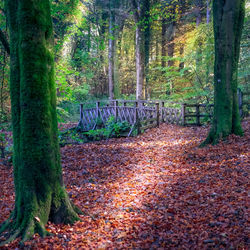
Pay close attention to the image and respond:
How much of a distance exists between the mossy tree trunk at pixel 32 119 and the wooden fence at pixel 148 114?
923 cm

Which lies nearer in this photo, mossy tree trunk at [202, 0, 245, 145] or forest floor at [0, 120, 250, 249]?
forest floor at [0, 120, 250, 249]

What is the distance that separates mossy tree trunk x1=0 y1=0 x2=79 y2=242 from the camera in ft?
10.9

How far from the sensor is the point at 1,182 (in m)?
6.94

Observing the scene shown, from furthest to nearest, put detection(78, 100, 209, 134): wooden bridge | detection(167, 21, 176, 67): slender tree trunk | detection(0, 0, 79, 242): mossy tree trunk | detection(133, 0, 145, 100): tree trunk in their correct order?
detection(167, 21, 176, 67): slender tree trunk < detection(133, 0, 145, 100): tree trunk < detection(78, 100, 209, 134): wooden bridge < detection(0, 0, 79, 242): mossy tree trunk

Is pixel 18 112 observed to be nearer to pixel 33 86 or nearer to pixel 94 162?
pixel 33 86

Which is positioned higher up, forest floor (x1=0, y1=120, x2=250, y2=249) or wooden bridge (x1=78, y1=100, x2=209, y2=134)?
wooden bridge (x1=78, y1=100, x2=209, y2=134)

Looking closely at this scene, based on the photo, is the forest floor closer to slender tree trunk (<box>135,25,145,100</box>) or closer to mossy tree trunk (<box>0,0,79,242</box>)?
mossy tree trunk (<box>0,0,79,242</box>)

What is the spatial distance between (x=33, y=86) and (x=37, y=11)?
42.9 inches

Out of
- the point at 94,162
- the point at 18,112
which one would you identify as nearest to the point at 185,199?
the point at 18,112

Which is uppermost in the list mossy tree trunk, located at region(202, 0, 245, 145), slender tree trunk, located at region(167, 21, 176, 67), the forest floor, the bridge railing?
slender tree trunk, located at region(167, 21, 176, 67)

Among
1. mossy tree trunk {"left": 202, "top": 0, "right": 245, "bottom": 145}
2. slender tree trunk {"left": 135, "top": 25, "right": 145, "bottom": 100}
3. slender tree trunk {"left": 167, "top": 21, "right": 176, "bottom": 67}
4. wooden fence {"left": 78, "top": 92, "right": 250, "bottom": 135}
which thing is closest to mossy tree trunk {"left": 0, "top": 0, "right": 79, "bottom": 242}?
mossy tree trunk {"left": 202, "top": 0, "right": 245, "bottom": 145}

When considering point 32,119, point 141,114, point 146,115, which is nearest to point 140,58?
point 141,114

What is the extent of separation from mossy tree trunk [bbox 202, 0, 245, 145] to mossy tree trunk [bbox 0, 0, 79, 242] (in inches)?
237

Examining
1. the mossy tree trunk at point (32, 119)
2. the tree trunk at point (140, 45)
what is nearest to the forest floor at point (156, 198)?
the mossy tree trunk at point (32, 119)
